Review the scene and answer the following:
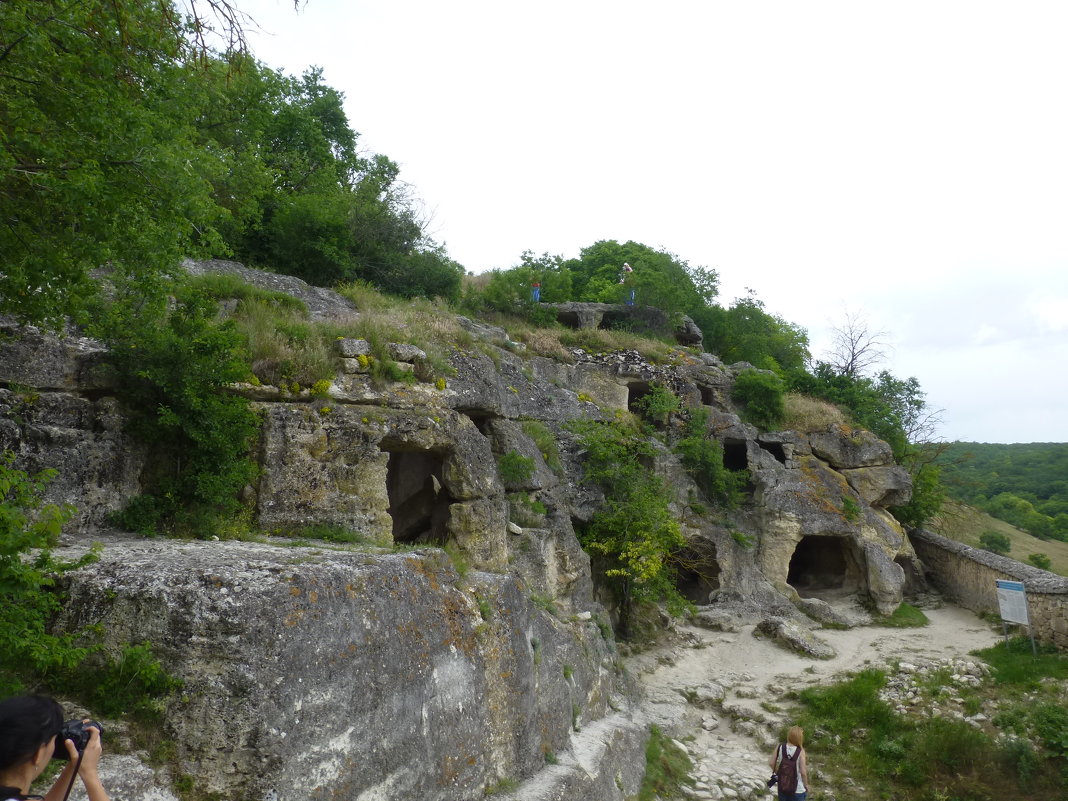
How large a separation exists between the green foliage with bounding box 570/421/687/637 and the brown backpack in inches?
251

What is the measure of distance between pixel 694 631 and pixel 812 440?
8.13 metres

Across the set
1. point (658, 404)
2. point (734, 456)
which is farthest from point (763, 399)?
point (658, 404)

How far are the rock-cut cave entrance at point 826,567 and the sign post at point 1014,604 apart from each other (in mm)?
4644

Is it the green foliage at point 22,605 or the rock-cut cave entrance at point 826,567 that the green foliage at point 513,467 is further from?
the rock-cut cave entrance at point 826,567

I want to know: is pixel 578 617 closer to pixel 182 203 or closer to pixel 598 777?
pixel 598 777

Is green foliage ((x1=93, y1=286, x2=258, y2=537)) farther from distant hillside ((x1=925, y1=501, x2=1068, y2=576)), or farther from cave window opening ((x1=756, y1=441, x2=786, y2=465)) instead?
distant hillside ((x1=925, y1=501, x2=1068, y2=576))

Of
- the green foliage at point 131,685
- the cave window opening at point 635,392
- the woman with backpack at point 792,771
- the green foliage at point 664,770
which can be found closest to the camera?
the green foliage at point 131,685

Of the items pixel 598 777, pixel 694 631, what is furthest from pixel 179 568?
pixel 694 631

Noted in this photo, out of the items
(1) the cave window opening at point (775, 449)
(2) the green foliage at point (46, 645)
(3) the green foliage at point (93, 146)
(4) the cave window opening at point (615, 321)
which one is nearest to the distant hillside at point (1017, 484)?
(1) the cave window opening at point (775, 449)

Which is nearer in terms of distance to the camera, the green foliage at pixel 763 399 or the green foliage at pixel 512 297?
the green foliage at pixel 763 399

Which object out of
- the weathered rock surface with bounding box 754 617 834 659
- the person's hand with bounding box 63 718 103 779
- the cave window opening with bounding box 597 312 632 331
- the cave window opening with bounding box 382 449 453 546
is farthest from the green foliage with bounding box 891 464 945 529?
the person's hand with bounding box 63 718 103 779

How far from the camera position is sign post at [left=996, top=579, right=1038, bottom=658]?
49.5 feet

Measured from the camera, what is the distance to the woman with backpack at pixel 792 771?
8.90 m

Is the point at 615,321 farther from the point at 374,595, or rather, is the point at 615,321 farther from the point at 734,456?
the point at 374,595
